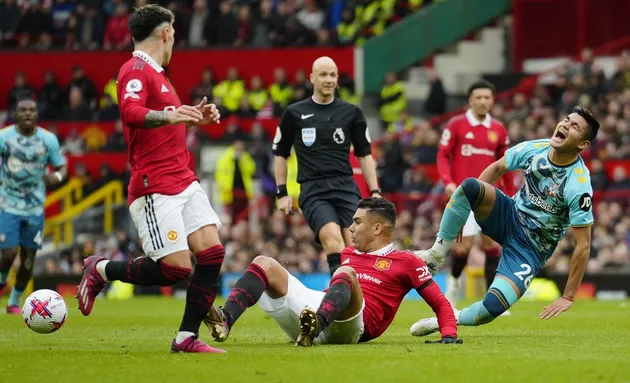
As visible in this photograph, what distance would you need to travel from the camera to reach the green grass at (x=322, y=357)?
774 cm

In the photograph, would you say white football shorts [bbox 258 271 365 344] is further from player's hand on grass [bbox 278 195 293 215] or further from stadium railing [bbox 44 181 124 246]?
stadium railing [bbox 44 181 124 246]

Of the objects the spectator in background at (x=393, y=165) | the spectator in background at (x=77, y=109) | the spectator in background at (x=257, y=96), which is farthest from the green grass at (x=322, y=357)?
the spectator in background at (x=77, y=109)

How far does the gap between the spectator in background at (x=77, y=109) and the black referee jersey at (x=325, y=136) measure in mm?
17609

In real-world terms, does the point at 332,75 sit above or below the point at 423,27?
below

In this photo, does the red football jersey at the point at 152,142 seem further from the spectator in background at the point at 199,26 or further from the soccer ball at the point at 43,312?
the spectator in background at the point at 199,26

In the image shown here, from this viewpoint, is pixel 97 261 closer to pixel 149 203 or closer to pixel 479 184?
pixel 149 203

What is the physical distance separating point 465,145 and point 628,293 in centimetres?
703

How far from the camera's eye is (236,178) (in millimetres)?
25453

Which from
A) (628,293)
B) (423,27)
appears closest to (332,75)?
(628,293)

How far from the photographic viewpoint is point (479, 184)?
10656mm

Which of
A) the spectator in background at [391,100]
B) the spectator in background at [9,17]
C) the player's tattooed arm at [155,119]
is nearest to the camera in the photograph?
the player's tattooed arm at [155,119]

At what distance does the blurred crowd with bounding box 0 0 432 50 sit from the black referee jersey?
56.0ft

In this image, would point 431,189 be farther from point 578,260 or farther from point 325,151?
point 578,260

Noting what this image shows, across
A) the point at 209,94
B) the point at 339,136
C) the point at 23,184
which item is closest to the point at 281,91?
the point at 209,94
